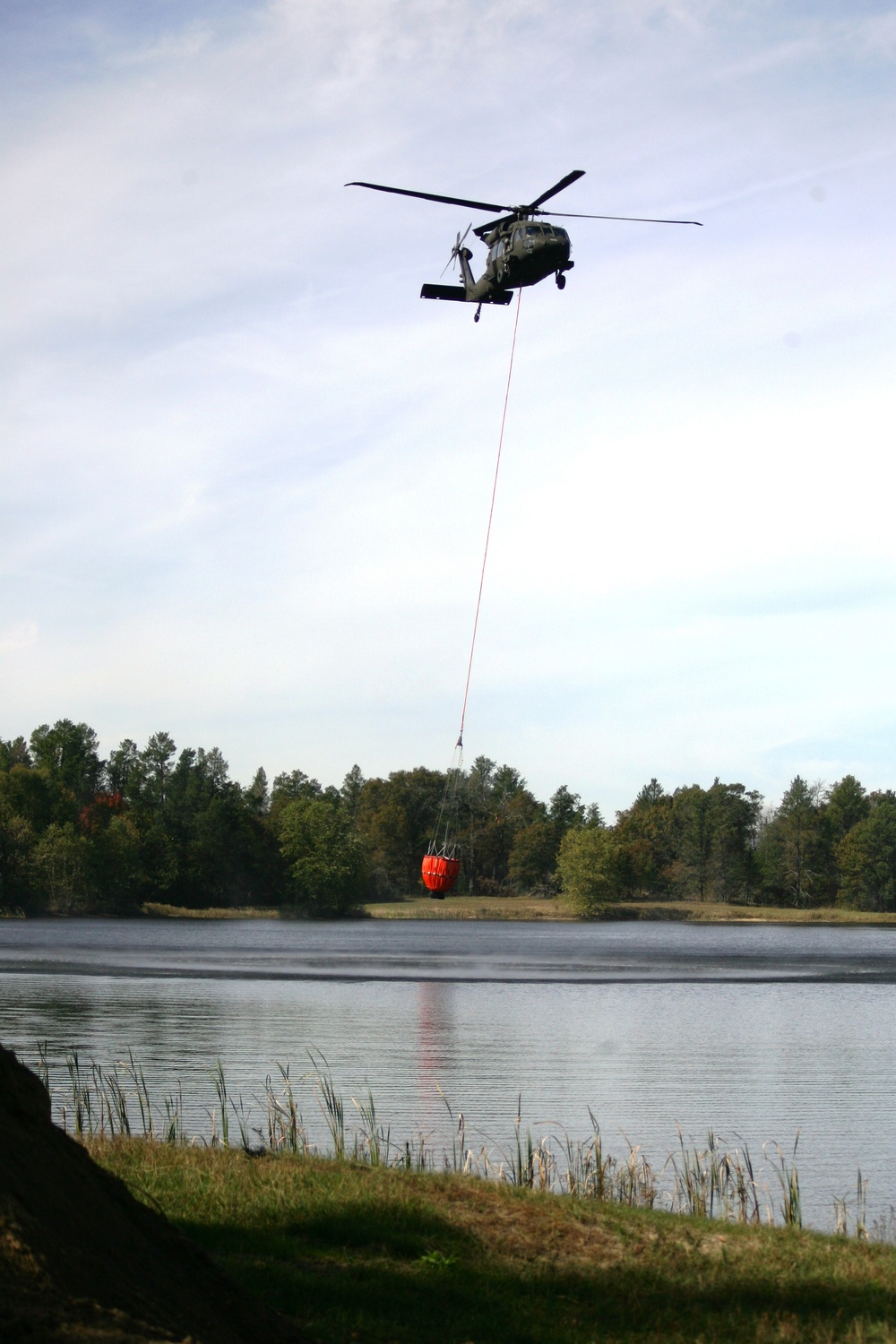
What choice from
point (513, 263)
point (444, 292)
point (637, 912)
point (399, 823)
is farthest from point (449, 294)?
point (399, 823)

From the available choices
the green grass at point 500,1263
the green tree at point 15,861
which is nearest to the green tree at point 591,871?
the green tree at point 15,861

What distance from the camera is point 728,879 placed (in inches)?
5910

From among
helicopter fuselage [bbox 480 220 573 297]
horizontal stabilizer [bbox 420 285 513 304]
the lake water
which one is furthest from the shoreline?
helicopter fuselage [bbox 480 220 573 297]

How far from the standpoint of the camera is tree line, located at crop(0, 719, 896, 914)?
121438 mm

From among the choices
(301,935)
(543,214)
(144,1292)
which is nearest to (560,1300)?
(144,1292)

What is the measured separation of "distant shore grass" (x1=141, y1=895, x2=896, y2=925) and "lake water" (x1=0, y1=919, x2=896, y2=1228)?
51598mm

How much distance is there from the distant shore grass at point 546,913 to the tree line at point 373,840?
231 cm

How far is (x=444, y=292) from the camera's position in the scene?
24.7 meters

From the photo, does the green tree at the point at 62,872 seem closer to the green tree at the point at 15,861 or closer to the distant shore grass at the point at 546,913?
the green tree at the point at 15,861

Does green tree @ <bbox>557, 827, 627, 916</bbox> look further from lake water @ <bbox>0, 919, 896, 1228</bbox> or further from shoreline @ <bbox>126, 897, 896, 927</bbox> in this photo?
lake water @ <bbox>0, 919, 896, 1228</bbox>

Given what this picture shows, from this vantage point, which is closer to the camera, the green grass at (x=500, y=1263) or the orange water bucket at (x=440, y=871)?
the green grass at (x=500, y=1263)

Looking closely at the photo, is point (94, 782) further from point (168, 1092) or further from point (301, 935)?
point (168, 1092)

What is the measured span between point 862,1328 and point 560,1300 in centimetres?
186

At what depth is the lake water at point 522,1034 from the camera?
21.7 meters
